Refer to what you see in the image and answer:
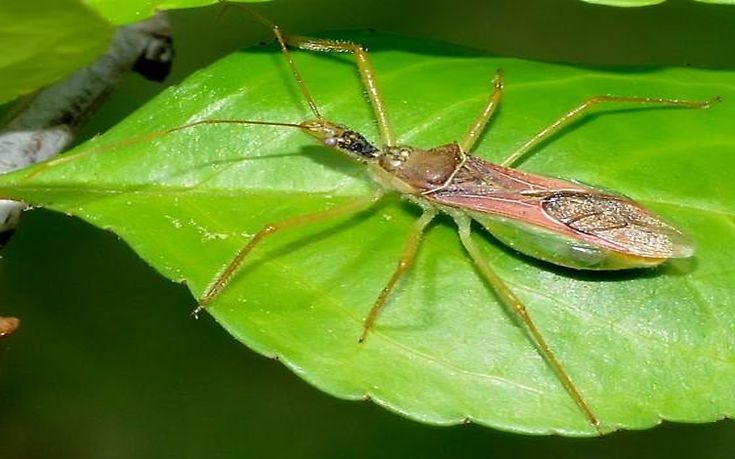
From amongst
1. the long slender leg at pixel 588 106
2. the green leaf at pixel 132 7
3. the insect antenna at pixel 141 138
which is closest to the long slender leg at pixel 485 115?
the long slender leg at pixel 588 106

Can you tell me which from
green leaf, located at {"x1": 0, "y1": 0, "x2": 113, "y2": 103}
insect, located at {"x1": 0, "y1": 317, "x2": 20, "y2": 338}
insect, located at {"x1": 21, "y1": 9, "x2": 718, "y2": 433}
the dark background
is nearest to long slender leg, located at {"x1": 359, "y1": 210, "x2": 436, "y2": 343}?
insect, located at {"x1": 21, "y1": 9, "x2": 718, "y2": 433}

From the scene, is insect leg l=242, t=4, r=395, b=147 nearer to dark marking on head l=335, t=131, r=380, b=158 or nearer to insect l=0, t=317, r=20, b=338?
dark marking on head l=335, t=131, r=380, b=158

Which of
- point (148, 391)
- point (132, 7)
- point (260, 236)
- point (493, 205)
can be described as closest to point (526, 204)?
point (493, 205)

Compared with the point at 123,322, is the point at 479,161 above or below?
above

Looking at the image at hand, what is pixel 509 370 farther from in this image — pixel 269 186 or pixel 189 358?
pixel 189 358

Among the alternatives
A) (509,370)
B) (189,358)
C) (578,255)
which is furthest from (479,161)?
(189,358)

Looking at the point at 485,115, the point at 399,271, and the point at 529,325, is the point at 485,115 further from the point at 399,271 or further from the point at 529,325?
the point at 529,325

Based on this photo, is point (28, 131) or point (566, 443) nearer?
point (28, 131)
